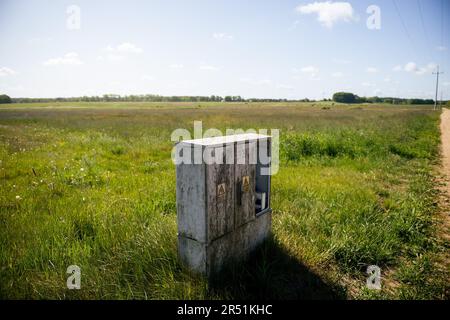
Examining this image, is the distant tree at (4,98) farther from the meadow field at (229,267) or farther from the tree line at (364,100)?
the tree line at (364,100)

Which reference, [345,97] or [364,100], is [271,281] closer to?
[345,97]

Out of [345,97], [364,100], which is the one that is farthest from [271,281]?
[364,100]

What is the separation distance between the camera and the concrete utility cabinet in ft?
8.08

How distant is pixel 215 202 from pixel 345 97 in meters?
138

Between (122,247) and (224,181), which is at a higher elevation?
(224,181)

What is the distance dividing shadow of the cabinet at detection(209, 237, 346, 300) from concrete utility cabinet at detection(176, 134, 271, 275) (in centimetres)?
11

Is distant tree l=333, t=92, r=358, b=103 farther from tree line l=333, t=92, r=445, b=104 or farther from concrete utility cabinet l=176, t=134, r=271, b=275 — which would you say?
concrete utility cabinet l=176, t=134, r=271, b=275

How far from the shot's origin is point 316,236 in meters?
3.67

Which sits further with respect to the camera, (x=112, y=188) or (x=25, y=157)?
(x=25, y=157)

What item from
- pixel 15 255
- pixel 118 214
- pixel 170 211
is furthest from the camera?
pixel 170 211
